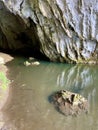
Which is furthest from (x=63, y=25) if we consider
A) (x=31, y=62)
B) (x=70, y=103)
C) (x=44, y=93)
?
(x=70, y=103)

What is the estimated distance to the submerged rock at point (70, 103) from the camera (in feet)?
26.8

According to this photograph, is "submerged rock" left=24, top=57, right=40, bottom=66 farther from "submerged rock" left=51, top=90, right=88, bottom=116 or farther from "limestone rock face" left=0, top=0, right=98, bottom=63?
"submerged rock" left=51, top=90, right=88, bottom=116

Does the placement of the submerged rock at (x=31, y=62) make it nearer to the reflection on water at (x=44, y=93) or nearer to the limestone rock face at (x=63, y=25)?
the reflection on water at (x=44, y=93)

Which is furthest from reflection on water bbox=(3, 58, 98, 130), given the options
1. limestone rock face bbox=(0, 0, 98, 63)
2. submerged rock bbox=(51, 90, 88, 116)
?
limestone rock face bbox=(0, 0, 98, 63)

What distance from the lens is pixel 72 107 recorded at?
827 centimetres

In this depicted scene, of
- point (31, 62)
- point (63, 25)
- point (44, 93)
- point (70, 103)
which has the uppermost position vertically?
point (63, 25)

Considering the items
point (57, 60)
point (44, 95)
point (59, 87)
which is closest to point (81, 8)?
point (57, 60)

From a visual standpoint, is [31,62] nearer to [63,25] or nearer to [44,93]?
[63,25]

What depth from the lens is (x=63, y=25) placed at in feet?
41.8

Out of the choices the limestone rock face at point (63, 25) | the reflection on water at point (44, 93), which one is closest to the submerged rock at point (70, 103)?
the reflection on water at point (44, 93)

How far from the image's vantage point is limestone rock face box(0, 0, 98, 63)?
40.7ft

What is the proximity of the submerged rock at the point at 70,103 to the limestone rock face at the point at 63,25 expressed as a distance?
455 centimetres

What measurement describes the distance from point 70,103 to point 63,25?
5.12 m

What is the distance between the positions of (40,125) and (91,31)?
6.45 m
